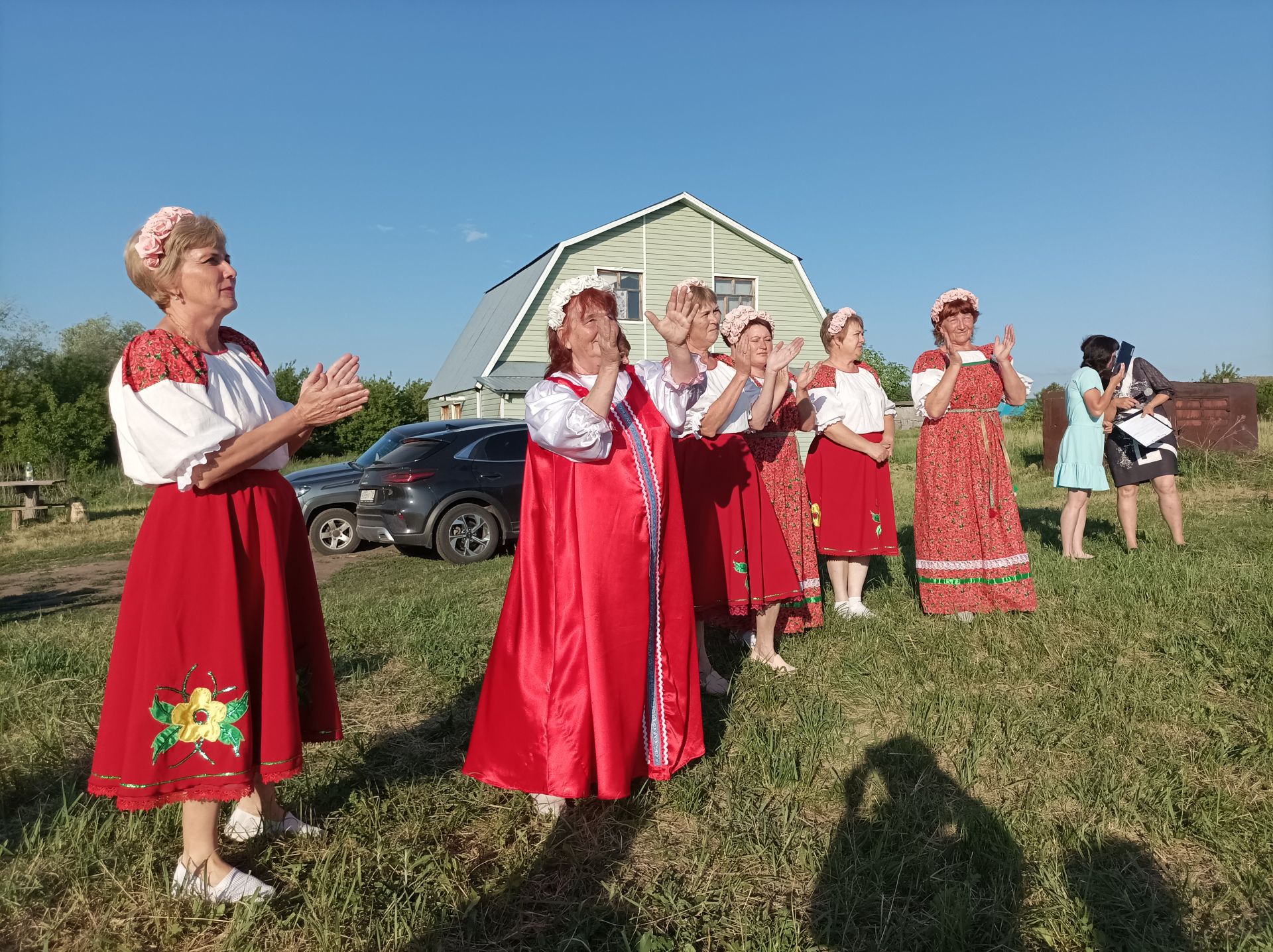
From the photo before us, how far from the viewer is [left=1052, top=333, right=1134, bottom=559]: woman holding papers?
7340 mm

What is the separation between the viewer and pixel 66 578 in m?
9.58

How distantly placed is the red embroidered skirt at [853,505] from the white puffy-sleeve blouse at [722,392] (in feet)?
4.61

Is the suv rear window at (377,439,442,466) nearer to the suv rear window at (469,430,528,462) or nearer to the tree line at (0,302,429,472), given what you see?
the suv rear window at (469,430,528,462)

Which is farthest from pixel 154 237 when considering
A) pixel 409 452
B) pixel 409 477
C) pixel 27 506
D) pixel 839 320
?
pixel 27 506

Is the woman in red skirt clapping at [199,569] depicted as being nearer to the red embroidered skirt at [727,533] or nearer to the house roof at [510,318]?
the red embroidered skirt at [727,533]

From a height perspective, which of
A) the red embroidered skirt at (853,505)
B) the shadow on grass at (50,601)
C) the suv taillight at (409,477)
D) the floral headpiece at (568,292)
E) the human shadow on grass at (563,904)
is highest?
the floral headpiece at (568,292)

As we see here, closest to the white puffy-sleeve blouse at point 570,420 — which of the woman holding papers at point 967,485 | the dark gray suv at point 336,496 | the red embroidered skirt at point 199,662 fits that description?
the red embroidered skirt at point 199,662

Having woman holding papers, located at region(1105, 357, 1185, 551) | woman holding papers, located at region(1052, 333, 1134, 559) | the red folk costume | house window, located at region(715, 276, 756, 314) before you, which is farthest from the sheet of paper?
house window, located at region(715, 276, 756, 314)

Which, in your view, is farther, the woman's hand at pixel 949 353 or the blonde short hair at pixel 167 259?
the woman's hand at pixel 949 353

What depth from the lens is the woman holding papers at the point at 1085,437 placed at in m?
7.34

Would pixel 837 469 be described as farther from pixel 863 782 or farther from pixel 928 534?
pixel 863 782

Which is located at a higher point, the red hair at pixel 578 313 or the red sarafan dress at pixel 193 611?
the red hair at pixel 578 313

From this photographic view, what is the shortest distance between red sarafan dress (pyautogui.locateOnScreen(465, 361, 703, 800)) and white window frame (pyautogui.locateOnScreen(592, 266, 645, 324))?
19826mm

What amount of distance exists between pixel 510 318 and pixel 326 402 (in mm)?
21256
